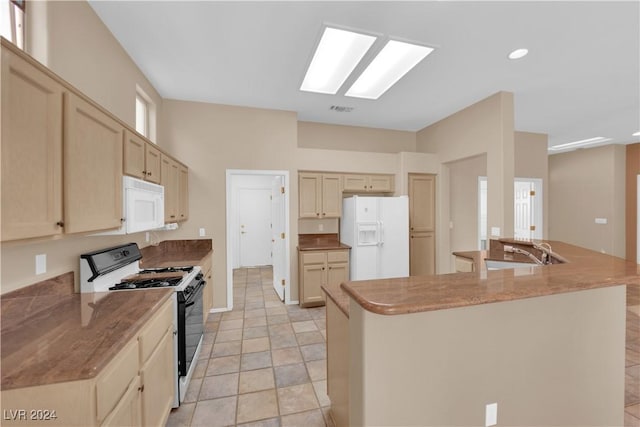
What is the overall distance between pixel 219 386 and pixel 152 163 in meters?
2.06

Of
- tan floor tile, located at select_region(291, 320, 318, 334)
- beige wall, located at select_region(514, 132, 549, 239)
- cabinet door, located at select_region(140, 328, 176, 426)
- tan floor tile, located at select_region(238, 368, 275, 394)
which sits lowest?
tan floor tile, located at select_region(238, 368, 275, 394)

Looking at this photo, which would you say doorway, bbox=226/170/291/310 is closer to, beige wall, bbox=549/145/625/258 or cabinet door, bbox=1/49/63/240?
cabinet door, bbox=1/49/63/240

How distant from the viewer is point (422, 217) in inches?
178

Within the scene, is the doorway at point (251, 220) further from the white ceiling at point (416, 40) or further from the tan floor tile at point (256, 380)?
the tan floor tile at point (256, 380)

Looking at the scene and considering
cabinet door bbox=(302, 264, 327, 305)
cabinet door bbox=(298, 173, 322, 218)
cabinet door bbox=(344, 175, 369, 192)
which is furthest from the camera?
cabinet door bbox=(344, 175, 369, 192)

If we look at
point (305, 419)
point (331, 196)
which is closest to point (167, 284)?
point (305, 419)

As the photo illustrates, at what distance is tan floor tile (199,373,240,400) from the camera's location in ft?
6.60

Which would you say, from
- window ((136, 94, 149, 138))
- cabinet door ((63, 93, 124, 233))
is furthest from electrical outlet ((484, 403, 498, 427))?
window ((136, 94, 149, 138))

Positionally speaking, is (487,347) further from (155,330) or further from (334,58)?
(334,58)

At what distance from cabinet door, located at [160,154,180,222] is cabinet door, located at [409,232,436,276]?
3.72 metres

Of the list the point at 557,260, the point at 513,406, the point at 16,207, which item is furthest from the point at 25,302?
the point at 557,260


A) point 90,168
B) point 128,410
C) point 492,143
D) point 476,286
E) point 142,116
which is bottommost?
point 128,410

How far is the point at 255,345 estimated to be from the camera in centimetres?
275

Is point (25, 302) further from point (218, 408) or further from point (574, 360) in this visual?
point (574, 360)
